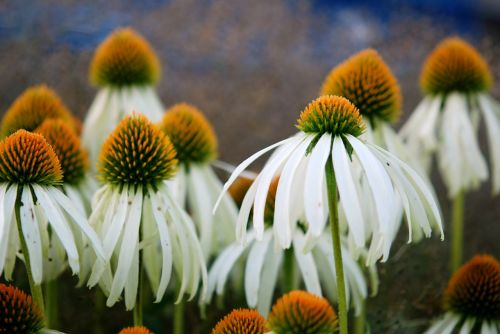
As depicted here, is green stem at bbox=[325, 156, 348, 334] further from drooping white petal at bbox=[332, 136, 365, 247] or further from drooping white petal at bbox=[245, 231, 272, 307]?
drooping white petal at bbox=[245, 231, 272, 307]

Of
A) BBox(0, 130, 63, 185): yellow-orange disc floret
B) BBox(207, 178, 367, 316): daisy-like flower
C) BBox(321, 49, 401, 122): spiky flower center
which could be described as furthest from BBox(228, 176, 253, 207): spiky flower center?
BBox(0, 130, 63, 185): yellow-orange disc floret

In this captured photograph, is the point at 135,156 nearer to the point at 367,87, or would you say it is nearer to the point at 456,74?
the point at 367,87

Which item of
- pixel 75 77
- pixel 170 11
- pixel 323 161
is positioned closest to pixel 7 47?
pixel 75 77

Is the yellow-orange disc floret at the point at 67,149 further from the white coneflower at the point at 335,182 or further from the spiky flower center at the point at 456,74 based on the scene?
the spiky flower center at the point at 456,74

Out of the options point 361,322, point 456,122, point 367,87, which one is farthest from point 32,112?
point 456,122

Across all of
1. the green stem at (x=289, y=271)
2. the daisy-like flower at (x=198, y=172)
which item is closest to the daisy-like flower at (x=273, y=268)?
the green stem at (x=289, y=271)
